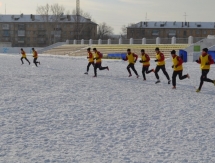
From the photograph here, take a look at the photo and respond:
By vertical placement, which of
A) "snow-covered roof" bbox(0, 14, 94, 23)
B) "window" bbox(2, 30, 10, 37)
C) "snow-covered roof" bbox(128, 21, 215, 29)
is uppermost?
"snow-covered roof" bbox(0, 14, 94, 23)

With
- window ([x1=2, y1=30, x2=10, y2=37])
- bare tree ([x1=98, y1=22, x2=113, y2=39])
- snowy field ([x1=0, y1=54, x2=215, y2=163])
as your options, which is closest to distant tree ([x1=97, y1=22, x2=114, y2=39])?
bare tree ([x1=98, y1=22, x2=113, y2=39])

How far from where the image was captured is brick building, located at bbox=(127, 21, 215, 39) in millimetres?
102562

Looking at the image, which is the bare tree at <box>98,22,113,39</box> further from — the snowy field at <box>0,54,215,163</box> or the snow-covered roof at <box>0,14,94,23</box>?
the snowy field at <box>0,54,215,163</box>

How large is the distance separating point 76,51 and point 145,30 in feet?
179

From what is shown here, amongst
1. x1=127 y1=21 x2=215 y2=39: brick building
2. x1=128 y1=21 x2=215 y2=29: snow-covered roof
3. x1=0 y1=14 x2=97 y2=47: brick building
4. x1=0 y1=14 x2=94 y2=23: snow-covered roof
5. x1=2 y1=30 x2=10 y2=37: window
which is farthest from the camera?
x1=2 y1=30 x2=10 y2=37: window

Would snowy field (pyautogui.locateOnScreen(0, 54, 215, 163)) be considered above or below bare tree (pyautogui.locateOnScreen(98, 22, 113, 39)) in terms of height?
below

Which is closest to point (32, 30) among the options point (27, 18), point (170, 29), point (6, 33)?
point (27, 18)

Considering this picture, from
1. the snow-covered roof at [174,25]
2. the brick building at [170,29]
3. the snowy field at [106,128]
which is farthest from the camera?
the snow-covered roof at [174,25]

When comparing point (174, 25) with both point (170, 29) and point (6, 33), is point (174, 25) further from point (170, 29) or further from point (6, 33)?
point (6, 33)

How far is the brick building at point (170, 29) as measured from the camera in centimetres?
10256

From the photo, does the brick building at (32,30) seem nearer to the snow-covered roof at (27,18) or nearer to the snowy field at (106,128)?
the snow-covered roof at (27,18)

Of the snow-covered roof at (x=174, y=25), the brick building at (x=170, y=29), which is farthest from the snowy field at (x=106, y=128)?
the snow-covered roof at (x=174, y=25)

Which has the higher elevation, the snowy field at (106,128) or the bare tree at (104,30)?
the bare tree at (104,30)

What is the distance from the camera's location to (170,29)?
104438 millimetres
